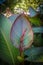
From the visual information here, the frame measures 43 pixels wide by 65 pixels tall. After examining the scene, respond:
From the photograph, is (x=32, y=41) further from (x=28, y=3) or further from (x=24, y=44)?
(x=28, y=3)

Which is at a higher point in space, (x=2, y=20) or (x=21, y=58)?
(x=2, y=20)

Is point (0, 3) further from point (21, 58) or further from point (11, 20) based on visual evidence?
point (21, 58)

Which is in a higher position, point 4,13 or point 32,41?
point 4,13

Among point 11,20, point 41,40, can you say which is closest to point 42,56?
point 41,40

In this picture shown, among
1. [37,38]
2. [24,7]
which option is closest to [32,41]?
[37,38]

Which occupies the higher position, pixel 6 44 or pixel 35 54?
pixel 6 44

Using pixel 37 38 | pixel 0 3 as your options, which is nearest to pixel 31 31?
pixel 37 38
